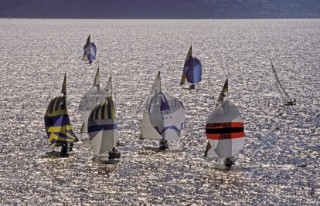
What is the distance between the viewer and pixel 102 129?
104938 millimetres

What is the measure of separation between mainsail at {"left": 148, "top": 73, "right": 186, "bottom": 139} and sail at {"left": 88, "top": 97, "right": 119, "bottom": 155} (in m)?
8.98

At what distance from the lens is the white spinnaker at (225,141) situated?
335ft

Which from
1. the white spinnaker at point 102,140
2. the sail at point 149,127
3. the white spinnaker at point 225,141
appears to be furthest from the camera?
the sail at point 149,127

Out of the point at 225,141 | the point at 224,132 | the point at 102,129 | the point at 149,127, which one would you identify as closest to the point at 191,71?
the point at 149,127

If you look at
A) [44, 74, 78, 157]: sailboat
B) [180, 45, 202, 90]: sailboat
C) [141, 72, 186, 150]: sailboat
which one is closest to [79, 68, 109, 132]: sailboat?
[44, 74, 78, 157]: sailboat

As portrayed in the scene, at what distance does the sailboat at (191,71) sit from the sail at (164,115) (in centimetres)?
5397

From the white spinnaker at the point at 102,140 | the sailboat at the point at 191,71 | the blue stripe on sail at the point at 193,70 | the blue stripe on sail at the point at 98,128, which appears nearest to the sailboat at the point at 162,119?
the blue stripe on sail at the point at 98,128

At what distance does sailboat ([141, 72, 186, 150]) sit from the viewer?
11224 centimetres

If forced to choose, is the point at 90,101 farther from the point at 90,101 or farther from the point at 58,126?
the point at 58,126

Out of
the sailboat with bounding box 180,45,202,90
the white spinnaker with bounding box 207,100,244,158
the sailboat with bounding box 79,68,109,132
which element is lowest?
the white spinnaker with bounding box 207,100,244,158

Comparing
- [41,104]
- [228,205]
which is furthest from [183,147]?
[41,104]

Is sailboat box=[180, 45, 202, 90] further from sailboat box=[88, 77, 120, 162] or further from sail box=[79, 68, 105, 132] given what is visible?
sailboat box=[88, 77, 120, 162]

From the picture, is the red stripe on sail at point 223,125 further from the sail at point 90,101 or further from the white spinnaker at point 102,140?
the sail at point 90,101

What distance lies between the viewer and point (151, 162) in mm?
104500
